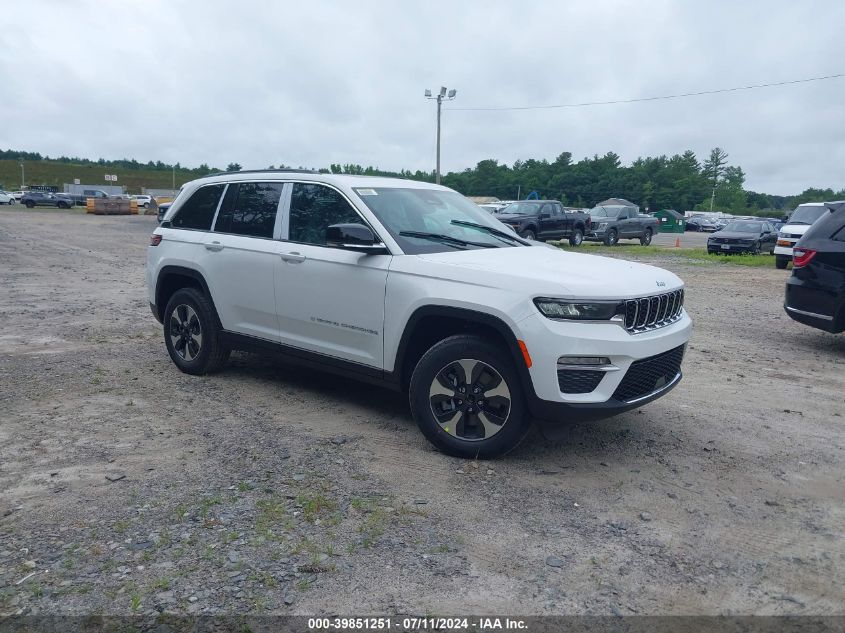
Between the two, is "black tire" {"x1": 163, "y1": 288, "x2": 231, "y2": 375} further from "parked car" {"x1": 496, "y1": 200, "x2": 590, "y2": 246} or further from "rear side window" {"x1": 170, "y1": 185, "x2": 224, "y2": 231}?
"parked car" {"x1": 496, "y1": 200, "x2": 590, "y2": 246}

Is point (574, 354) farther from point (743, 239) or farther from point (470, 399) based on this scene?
point (743, 239)

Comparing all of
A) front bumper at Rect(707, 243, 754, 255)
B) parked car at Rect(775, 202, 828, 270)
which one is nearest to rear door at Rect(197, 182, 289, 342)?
parked car at Rect(775, 202, 828, 270)

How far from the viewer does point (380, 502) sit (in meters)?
3.98

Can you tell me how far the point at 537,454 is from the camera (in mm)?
4816

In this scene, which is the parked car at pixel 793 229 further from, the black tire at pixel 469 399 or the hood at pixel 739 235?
the black tire at pixel 469 399

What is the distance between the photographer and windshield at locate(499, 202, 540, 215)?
26.5 m

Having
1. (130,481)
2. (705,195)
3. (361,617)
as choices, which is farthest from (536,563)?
(705,195)

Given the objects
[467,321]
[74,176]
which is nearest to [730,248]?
[467,321]

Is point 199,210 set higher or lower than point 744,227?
higher

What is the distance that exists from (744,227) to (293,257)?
2430cm

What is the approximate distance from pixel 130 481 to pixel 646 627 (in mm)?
2971

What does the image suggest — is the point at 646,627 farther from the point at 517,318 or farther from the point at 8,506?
the point at 8,506

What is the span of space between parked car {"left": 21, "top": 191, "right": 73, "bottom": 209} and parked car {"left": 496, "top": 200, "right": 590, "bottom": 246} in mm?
49697

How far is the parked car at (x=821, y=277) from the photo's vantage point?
800cm
